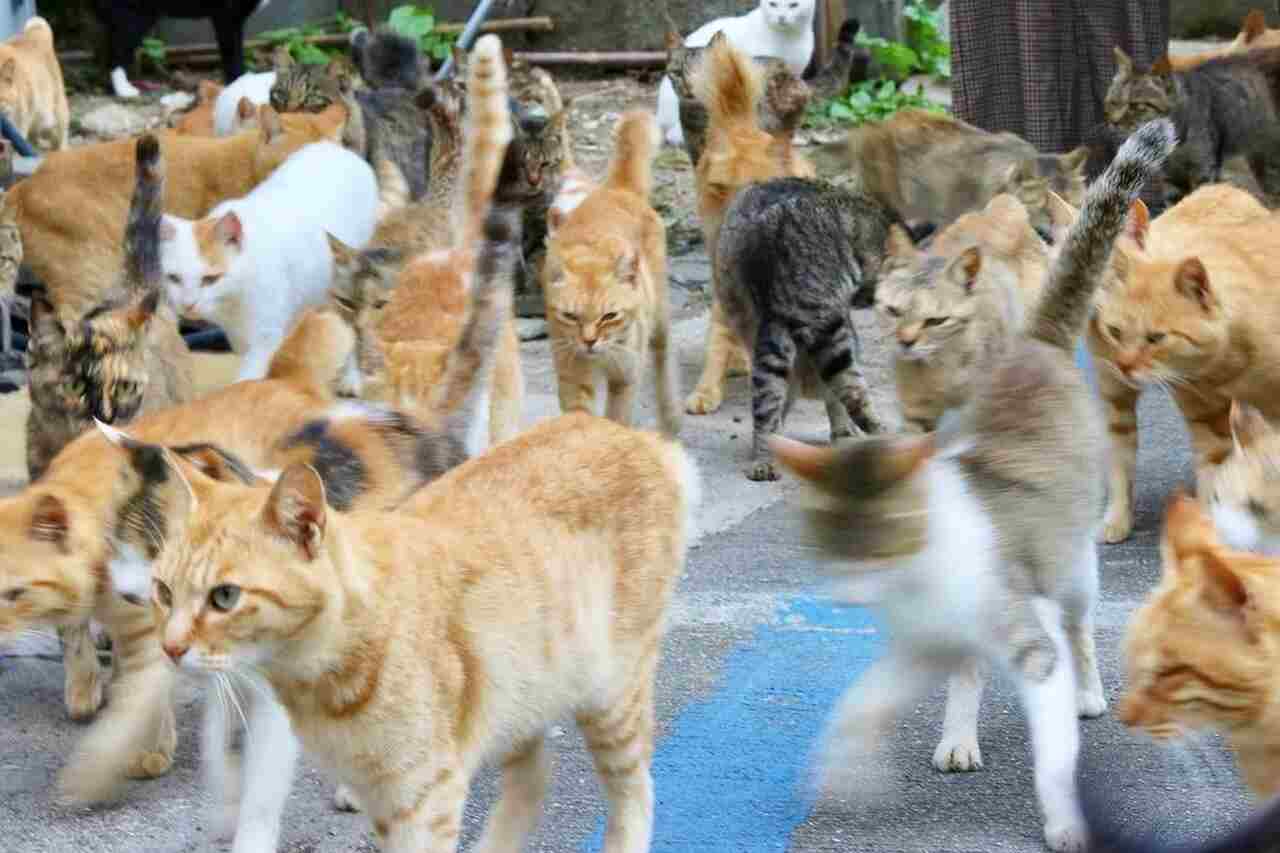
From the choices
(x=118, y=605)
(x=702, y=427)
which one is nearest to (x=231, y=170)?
(x=702, y=427)

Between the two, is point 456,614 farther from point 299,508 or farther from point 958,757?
point 958,757

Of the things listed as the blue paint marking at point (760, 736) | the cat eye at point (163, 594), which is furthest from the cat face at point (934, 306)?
the cat eye at point (163, 594)

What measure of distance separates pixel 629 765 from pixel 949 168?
5788mm

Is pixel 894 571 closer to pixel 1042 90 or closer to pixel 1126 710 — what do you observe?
pixel 1126 710

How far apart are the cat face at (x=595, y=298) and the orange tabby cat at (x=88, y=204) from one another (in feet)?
7.54

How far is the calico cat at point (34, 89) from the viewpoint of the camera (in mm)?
10344

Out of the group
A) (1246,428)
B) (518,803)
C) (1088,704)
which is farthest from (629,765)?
(1246,428)

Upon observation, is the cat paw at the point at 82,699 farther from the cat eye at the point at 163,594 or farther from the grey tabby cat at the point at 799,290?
the grey tabby cat at the point at 799,290

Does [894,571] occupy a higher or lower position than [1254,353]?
higher

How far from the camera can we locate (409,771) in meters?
3.15

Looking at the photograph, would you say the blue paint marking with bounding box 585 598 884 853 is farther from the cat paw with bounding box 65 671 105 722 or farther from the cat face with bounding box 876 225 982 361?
the cat paw with bounding box 65 671 105 722

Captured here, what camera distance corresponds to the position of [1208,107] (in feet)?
32.4

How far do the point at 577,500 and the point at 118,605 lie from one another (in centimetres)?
114

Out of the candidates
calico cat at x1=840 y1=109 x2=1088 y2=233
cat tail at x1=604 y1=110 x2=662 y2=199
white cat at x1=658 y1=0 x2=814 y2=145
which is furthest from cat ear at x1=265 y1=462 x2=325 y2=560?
white cat at x1=658 y1=0 x2=814 y2=145
